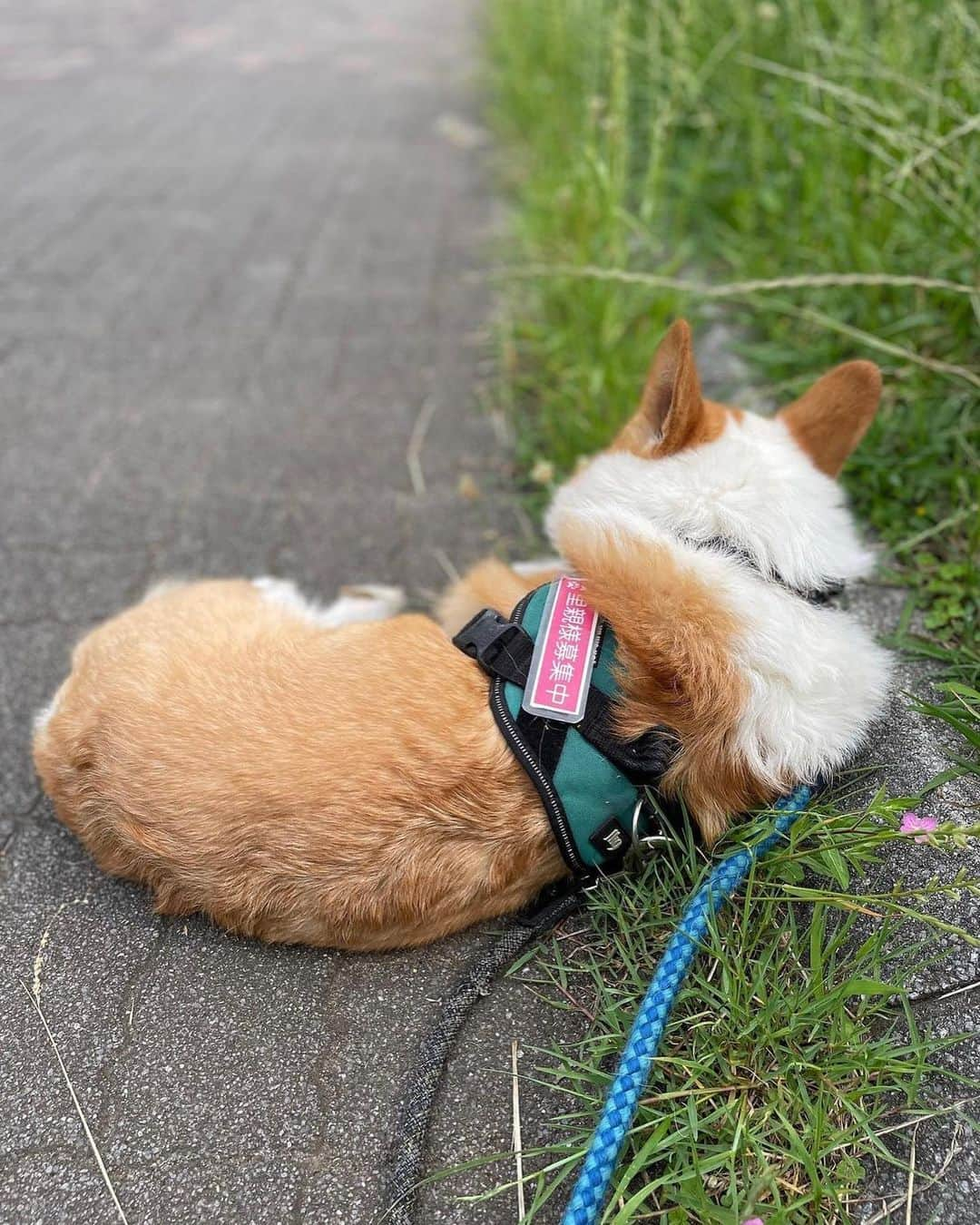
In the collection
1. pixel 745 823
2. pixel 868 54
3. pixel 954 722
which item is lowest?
pixel 745 823

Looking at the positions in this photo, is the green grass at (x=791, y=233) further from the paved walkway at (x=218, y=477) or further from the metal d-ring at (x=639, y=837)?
the metal d-ring at (x=639, y=837)

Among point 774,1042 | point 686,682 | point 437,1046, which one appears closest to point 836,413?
point 686,682

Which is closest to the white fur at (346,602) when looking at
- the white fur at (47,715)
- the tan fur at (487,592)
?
the tan fur at (487,592)

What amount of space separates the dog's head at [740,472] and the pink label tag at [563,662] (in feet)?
0.92

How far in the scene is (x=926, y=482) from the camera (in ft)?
8.89

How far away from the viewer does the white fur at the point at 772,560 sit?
193 centimetres

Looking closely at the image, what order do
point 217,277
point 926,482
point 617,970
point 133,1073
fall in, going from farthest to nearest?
1. point 217,277
2. point 926,482
3. point 617,970
4. point 133,1073

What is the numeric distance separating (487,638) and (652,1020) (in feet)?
2.65

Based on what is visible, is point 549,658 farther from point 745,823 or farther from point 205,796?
point 205,796

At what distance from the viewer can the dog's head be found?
2.07 meters

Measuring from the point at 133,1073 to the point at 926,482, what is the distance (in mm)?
2549

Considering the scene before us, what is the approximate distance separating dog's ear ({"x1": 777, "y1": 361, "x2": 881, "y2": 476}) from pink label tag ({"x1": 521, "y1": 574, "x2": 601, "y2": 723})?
79cm

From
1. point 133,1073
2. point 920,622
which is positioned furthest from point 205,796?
point 920,622

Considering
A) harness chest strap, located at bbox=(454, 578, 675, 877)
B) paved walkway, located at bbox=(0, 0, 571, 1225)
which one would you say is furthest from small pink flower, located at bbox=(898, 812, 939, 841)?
paved walkway, located at bbox=(0, 0, 571, 1225)
